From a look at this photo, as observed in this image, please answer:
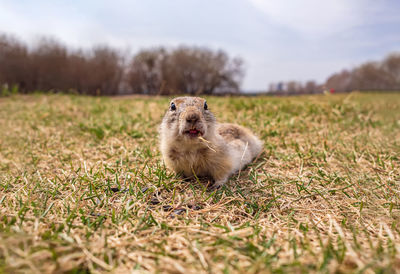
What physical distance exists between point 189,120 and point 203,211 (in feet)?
2.75

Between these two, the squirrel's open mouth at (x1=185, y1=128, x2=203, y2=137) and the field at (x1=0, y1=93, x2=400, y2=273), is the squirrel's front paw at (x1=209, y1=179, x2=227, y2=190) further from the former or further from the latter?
the squirrel's open mouth at (x1=185, y1=128, x2=203, y2=137)

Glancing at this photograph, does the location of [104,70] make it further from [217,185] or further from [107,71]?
[217,185]

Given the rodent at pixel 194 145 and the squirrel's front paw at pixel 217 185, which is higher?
the rodent at pixel 194 145

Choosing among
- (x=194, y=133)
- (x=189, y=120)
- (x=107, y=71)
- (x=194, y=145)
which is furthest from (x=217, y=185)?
(x=107, y=71)

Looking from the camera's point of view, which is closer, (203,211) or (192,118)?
(203,211)

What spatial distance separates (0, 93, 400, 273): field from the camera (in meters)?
1.20

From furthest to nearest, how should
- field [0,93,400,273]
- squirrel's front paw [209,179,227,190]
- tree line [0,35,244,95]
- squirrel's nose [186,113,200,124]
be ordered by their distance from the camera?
tree line [0,35,244,95], squirrel's front paw [209,179,227,190], squirrel's nose [186,113,200,124], field [0,93,400,273]

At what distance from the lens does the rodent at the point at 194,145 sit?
2.28m

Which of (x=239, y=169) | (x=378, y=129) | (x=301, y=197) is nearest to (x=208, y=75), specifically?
(x=378, y=129)

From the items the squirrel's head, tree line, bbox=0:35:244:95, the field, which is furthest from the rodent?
tree line, bbox=0:35:244:95

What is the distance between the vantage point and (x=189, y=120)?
7.23 feet

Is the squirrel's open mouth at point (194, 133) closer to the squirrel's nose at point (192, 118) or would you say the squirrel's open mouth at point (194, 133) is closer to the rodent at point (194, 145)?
the rodent at point (194, 145)

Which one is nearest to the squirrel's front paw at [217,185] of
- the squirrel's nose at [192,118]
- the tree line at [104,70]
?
the squirrel's nose at [192,118]

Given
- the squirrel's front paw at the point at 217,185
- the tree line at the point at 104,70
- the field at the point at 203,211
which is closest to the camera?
the field at the point at 203,211
